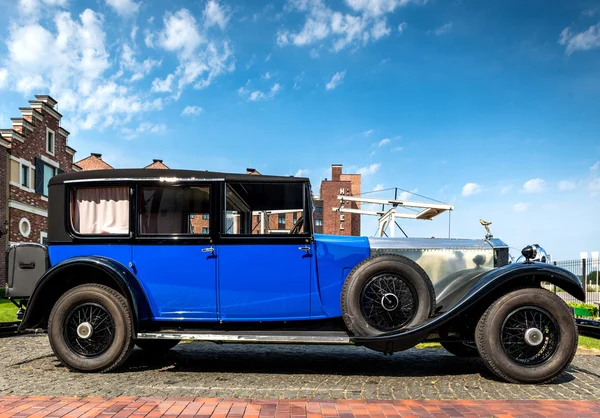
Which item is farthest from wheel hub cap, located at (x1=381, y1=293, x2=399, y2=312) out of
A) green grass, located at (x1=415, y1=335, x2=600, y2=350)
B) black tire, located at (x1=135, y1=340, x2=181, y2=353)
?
black tire, located at (x1=135, y1=340, x2=181, y2=353)

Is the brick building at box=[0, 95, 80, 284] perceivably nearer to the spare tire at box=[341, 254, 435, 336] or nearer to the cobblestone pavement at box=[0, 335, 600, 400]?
the cobblestone pavement at box=[0, 335, 600, 400]

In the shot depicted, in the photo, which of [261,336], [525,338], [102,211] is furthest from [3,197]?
[525,338]

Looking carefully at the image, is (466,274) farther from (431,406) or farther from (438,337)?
(431,406)

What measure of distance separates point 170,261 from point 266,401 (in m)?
1.80

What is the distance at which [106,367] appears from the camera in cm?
458

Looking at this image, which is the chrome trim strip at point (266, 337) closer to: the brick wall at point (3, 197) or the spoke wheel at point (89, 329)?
the spoke wheel at point (89, 329)

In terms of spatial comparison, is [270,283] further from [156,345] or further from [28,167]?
[28,167]

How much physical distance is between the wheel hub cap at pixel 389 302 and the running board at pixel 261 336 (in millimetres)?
479

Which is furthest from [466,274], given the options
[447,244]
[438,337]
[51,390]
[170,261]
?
[51,390]

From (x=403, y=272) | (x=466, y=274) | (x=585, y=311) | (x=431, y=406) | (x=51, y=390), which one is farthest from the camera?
(x=585, y=311)

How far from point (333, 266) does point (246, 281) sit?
2.92ft

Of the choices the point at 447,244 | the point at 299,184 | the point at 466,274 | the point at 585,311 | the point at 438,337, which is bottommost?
the point at 585,311

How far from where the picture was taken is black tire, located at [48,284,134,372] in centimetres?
457

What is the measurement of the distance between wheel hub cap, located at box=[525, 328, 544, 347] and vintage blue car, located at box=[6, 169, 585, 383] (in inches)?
0.8
